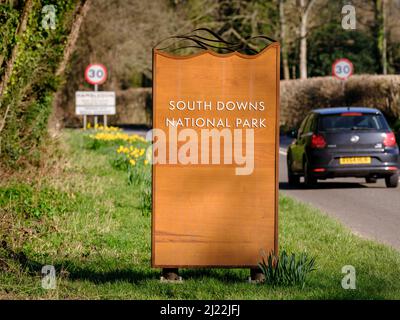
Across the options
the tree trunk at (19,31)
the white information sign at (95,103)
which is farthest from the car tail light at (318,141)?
the white information sign at (95,103)

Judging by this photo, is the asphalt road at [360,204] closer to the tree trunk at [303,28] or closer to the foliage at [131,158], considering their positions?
the foliage at [131,158]

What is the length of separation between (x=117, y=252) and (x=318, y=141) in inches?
346

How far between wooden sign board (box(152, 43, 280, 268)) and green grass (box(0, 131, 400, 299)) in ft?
1.15

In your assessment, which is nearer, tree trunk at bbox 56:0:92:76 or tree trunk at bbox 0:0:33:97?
tree trunk at bbox 0:0:33:97

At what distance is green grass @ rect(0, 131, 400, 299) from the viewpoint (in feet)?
24.3

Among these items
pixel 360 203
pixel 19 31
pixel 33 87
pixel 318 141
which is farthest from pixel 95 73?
pixel 19 31

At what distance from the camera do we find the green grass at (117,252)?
741cm

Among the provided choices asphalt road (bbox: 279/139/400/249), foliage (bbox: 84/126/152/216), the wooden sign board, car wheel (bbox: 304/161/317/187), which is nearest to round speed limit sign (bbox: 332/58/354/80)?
foliage (bbox: 84/126/152/216)

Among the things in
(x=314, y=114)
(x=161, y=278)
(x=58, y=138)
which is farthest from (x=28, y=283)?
(x=314, y=114)

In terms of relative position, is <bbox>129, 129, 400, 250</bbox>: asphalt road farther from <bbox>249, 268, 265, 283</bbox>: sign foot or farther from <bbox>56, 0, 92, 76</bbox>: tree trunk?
<bbox>56, 0, 92, 76</bbox>: tree trunk

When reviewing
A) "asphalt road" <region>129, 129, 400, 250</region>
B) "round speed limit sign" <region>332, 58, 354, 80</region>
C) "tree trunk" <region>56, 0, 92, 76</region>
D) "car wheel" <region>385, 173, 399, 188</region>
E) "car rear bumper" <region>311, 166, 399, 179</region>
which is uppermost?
"round speed limit sign" <region>332, 58, 354, 80</region>

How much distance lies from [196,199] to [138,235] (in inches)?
120

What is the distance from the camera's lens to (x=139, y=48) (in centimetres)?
4984

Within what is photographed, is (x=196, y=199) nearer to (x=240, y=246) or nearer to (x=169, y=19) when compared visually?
(x=240, y=246)
